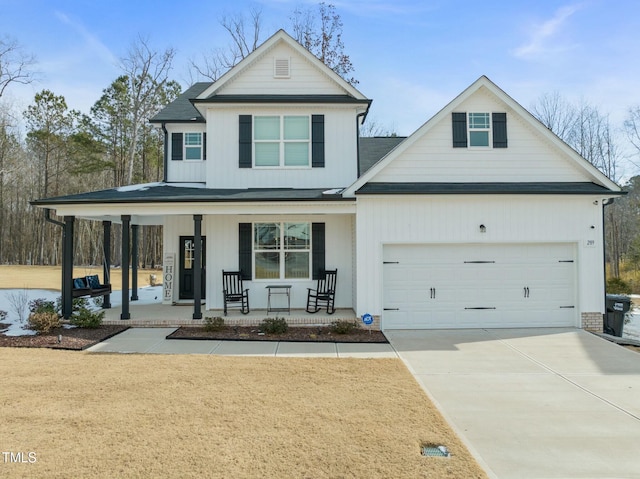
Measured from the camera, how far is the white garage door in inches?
406

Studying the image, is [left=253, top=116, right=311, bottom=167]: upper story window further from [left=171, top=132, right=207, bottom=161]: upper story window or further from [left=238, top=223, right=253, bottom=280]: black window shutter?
[left=171, top=132, right=207, bottom=161]: upper story window

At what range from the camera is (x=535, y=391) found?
604cm

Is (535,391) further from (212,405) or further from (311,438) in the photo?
(212,405)

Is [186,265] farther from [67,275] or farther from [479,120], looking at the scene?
[479,120]

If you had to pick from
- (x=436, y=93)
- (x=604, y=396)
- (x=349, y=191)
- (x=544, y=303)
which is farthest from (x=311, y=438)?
(x=436, y=93)

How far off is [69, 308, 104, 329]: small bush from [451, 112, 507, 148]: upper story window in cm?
985

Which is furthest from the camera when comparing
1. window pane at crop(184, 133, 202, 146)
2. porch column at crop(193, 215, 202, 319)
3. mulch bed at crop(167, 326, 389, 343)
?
window pane at crop(184, 133, 202, 146)

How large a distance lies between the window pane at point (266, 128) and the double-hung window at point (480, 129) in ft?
17.5

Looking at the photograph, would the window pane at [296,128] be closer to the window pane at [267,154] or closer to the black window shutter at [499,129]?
the window pane at [267,154]

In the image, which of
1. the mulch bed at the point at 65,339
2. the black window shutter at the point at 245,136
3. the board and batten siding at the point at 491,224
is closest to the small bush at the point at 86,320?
the mulch bed at the point at 65,339

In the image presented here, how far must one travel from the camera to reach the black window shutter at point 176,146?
13438 mm

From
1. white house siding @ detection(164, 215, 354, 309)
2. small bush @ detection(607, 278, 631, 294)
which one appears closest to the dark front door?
white house siding @ detection(164, 215, 354, 309)

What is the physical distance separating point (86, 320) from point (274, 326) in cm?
457

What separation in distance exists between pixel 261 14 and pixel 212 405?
25.7 metres
